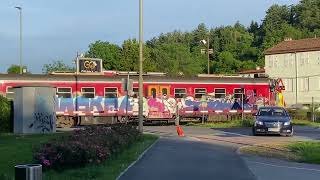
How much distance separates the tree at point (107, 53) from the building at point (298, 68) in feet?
70.7

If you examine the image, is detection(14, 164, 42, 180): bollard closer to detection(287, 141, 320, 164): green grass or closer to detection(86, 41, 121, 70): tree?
detection(287, 141, 320, 164): green grass

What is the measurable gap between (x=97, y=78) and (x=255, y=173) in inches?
1041

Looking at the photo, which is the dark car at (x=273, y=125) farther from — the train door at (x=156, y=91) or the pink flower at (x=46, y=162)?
the pink flower at (x=46, y=162)

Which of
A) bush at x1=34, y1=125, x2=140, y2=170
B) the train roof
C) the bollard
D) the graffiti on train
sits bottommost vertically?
bush at x1=34, y1=125, x2=140, y2=170

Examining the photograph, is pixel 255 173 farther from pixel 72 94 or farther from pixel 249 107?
pixel 249 107

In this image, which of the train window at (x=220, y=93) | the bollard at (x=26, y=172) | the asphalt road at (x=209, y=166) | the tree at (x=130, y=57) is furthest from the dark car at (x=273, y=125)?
the tree at (x=130, y=57)

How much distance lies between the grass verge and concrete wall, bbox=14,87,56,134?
10.5 metres

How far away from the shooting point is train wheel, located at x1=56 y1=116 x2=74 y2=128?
3972cm

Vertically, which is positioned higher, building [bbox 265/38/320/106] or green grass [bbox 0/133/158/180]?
building [bbox 265/38/320/106]

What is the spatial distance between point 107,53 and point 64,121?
48.2 meters

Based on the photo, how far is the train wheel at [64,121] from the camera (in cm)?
3972

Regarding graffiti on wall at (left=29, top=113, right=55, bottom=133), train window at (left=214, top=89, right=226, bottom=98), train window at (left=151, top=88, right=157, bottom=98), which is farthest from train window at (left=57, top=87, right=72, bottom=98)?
train window at (left=214, top=89, right=226, bottom=98)

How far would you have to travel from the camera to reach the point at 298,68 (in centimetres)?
7900

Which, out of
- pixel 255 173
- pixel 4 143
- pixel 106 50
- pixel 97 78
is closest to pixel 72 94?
pixel 97 78
